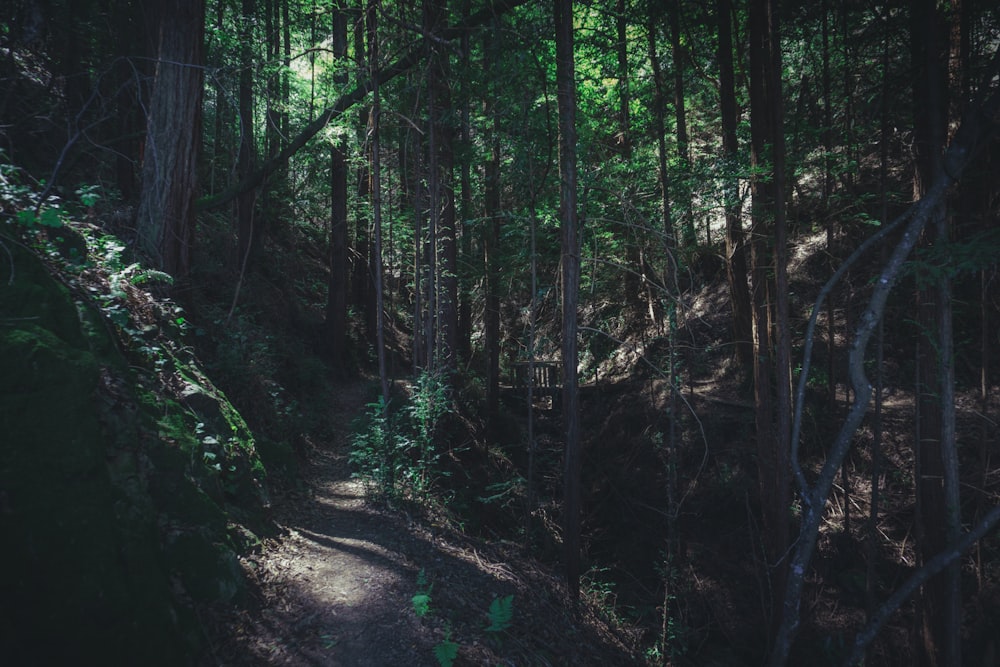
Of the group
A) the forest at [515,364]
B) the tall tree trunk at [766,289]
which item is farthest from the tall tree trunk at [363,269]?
the tall tree trunk at [766,289]

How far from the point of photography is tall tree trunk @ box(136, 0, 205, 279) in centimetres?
742

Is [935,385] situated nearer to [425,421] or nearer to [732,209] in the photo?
[732,209]

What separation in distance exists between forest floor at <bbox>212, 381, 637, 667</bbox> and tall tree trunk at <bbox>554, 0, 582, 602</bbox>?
98 cm

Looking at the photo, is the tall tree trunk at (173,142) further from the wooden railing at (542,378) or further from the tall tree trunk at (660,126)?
the wooden railing at (542,378)

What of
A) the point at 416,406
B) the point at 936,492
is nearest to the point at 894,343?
the point at 936,492

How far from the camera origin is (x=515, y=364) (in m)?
16.2

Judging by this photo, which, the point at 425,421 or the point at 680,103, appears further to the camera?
the point at 680,103

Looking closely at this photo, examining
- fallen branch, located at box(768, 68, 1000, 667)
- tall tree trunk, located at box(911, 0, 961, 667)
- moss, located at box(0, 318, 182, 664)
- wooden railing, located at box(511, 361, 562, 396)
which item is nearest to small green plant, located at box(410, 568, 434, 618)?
moss, located at box(0, 318, 182, 664)

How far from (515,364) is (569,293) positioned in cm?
822

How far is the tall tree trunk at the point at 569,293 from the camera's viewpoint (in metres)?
7.93

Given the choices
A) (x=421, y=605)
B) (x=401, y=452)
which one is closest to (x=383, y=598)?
(x=421, y=605)

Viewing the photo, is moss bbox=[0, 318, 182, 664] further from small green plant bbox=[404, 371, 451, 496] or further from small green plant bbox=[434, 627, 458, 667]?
small green plant bbox=[404, 371, 451, 496]

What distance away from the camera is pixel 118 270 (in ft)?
18.1

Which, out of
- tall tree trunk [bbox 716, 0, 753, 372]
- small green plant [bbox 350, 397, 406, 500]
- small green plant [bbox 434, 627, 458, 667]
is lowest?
small green plant [bbox 434, 627, 458, 667]
